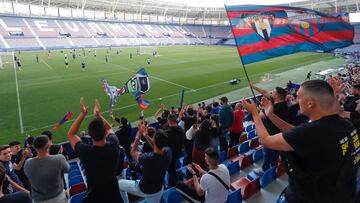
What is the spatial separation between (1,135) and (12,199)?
11159mm

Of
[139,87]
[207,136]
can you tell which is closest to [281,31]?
[207,136]

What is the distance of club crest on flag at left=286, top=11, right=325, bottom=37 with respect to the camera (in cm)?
634

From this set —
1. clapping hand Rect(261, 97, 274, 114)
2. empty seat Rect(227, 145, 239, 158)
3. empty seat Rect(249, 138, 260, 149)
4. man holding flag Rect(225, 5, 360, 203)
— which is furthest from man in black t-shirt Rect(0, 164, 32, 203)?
empty seat Rect(249, 138, 260, 149)

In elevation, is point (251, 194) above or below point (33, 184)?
below

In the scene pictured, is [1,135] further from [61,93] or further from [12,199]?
[12,199]

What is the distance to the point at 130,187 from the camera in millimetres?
4562

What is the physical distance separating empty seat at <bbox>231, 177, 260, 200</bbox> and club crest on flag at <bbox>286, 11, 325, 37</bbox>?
3692 millimetres

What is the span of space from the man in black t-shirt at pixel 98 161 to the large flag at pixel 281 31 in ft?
9.82

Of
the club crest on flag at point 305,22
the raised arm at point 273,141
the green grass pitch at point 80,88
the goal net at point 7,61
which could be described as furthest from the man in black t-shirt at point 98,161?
the goal net at point 7,61

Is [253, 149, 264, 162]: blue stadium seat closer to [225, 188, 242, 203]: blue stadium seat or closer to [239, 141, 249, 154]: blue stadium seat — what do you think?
[239, 141, 249, 154]: blue stadium seat

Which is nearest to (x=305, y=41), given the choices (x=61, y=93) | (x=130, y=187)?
(x=130, y=187)

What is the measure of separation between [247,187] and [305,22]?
4.22m

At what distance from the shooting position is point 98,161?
345 centimetres

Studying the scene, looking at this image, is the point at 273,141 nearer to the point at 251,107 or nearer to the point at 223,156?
the point at 251,107
